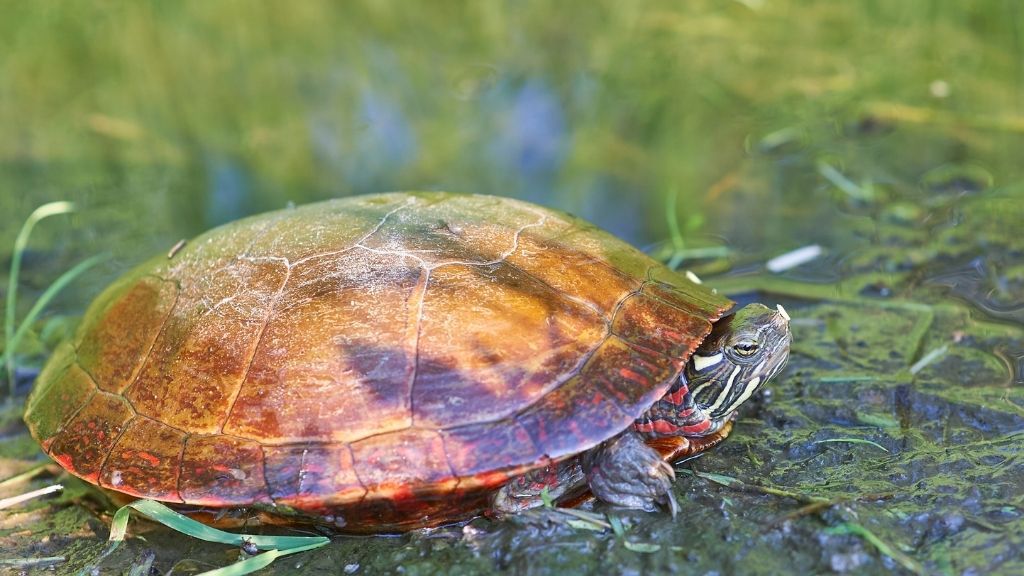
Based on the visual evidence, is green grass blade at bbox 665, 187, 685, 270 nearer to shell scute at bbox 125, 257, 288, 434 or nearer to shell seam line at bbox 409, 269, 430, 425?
shell seam line at bbox 409, 269, 430, 425

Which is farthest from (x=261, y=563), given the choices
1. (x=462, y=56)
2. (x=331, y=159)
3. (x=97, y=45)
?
(x=97, y=45)

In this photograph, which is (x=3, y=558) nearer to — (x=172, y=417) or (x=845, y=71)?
(x=172, y=417)

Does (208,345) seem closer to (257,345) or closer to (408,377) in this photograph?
(257,345)

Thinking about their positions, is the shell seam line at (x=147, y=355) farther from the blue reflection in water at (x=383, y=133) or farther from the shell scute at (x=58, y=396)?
the blue reflection in water at (x=383, y=133)

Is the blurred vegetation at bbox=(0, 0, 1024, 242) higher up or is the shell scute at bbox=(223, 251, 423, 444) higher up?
the shell scute at bbox=(223, 251, 423, 444)

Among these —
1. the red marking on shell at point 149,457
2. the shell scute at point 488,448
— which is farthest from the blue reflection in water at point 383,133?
the shell scute at point 488,448

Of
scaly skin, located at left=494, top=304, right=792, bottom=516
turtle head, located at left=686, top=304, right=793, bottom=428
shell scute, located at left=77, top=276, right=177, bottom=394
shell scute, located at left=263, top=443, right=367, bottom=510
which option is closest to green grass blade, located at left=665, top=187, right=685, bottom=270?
scaly skin, located at left=494, top=304, right=792, bottom=516
